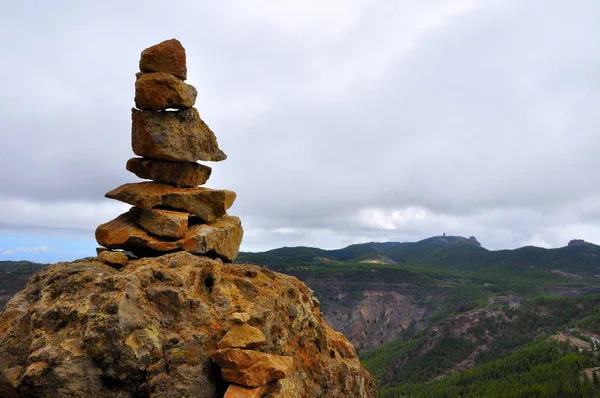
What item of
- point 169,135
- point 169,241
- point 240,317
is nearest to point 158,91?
point 169,135

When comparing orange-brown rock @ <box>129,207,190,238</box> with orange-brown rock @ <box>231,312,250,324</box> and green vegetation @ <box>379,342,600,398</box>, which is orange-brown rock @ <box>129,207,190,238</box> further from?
green vegetation @ <box>379,342,600,398</box>

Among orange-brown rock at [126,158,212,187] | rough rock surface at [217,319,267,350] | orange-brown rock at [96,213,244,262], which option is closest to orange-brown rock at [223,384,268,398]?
rough rock surface at [217,319,267,350]

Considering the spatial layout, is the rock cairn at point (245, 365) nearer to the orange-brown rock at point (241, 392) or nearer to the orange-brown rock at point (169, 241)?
the orange-brown rock at point (241, 392)

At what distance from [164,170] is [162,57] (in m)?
7.40

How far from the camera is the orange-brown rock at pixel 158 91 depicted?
23.8m

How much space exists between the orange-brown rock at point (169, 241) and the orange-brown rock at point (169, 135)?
4600 mm

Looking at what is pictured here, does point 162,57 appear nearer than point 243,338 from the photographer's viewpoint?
No

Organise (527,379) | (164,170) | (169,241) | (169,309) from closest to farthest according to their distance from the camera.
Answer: (169,309) < (169,241) < (164,170) < (527,379)

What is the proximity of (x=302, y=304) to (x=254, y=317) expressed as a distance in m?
5.12

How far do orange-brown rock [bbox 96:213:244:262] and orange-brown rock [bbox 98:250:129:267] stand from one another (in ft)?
3.39

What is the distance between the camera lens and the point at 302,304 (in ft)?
76.7

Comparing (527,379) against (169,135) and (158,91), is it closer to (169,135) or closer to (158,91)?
(169,135)

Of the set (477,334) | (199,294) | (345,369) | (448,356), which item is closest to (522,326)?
(477,334)

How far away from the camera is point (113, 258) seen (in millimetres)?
21219
